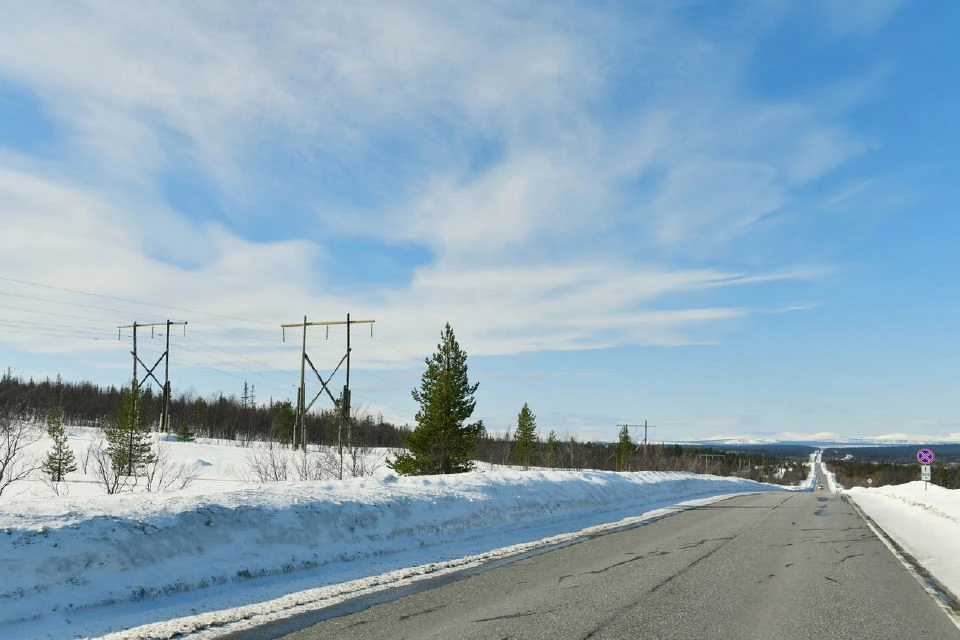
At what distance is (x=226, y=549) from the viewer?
343 inches

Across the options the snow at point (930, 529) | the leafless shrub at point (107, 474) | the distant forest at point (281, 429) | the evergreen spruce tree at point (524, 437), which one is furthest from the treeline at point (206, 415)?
the snow at point (930, 529)

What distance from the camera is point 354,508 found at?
444 inches

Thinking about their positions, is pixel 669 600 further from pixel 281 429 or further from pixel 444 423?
pixel 281 429

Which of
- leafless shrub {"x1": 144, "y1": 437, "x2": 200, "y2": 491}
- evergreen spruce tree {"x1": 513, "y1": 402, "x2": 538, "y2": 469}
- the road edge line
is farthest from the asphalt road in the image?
evergreen spruce tree {"x1": 513, "y1": 402, "x2": 538, "y2": 469}

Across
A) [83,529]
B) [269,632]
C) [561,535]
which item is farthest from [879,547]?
[83,529]

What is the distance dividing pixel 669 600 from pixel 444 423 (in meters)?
28.7

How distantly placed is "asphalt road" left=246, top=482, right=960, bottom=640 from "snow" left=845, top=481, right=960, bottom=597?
2.12 ft

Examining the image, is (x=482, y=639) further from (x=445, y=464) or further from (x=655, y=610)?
(x=445, y=464)

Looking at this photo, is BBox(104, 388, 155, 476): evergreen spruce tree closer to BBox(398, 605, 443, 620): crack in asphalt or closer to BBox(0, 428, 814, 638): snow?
BBox(0, 428, 814, 638): snow

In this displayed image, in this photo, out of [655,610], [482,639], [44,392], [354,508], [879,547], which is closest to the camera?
[482,639]

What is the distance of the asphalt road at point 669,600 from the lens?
20.8 feet

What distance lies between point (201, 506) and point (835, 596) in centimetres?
835

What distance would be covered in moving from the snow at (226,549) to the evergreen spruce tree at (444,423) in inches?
822

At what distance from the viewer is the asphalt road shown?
6.33 metres
